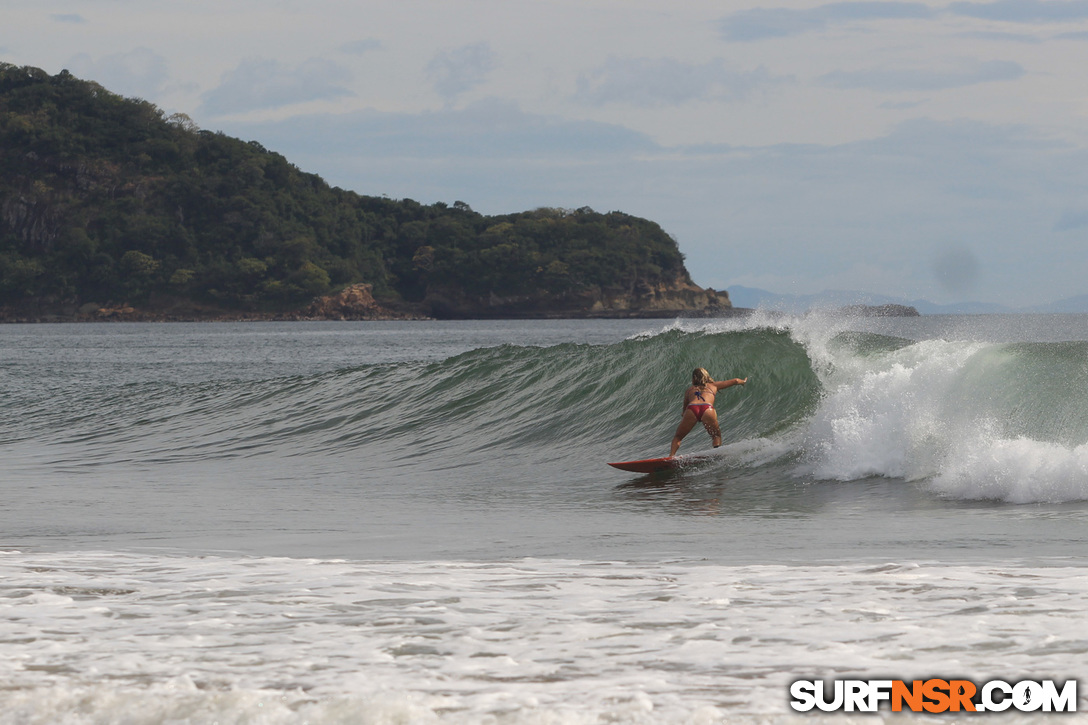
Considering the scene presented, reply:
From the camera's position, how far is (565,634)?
17.9 ft

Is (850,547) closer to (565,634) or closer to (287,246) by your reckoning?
(565,634)

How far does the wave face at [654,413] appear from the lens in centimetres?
1195

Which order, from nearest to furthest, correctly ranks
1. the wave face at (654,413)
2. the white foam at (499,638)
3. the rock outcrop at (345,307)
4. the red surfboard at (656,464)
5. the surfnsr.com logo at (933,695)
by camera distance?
the surfnsr.com logo at (933,695) → the white foam at (499,638) → the wave face at (654,413) → the red surfboard at (656,464) → the rock outcrop at (345,307)

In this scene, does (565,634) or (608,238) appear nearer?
(565,634)

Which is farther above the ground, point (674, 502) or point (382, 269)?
point (382, 269)

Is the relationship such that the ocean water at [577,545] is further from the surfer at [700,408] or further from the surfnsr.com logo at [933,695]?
the surfer at [700,408]

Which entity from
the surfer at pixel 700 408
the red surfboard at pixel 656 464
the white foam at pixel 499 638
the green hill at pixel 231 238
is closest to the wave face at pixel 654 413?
the surfer at pixel 700 408

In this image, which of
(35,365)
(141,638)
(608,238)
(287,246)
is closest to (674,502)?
(141,638)

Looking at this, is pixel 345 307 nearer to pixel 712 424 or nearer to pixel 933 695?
pixel 712 424

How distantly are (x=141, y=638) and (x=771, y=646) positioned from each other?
3196 millimetres

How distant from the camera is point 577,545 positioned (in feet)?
27.9

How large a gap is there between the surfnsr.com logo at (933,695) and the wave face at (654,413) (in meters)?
6.15

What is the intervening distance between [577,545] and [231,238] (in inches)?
6167

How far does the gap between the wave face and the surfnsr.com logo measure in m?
6.15
